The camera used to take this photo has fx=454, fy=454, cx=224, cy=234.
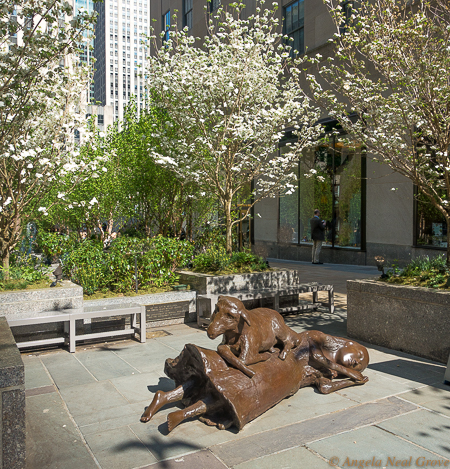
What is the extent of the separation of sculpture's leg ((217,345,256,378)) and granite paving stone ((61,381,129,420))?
1.40m

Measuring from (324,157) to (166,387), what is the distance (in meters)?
14.6

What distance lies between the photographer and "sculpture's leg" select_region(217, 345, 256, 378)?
13.9ft

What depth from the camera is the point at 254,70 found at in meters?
10.6

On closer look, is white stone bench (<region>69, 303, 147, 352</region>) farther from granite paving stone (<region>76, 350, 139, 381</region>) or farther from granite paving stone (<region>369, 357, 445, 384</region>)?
granite paving stone (<region>369, 357, 445, 384</region>)

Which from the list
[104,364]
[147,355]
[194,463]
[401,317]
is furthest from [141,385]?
[401,317]

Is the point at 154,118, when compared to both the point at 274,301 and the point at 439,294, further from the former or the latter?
the point at 439,294

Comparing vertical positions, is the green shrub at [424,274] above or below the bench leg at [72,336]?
above

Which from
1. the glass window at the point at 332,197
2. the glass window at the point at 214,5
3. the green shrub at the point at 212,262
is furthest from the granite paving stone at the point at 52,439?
the glass window at the point at 214,5

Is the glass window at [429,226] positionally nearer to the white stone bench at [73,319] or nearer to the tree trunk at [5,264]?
the white stone bench at [73,319]

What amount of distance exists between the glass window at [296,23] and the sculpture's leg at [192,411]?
17.5m

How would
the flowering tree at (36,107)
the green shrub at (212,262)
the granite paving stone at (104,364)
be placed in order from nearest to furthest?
the granite paving stone at (104,364) < the flowering tree at (36,107) < the green shrub at (212,262)

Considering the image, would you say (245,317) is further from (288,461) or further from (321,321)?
(321,321)

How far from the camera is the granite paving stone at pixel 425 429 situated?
12.8 feet

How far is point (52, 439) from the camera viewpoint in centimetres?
410
